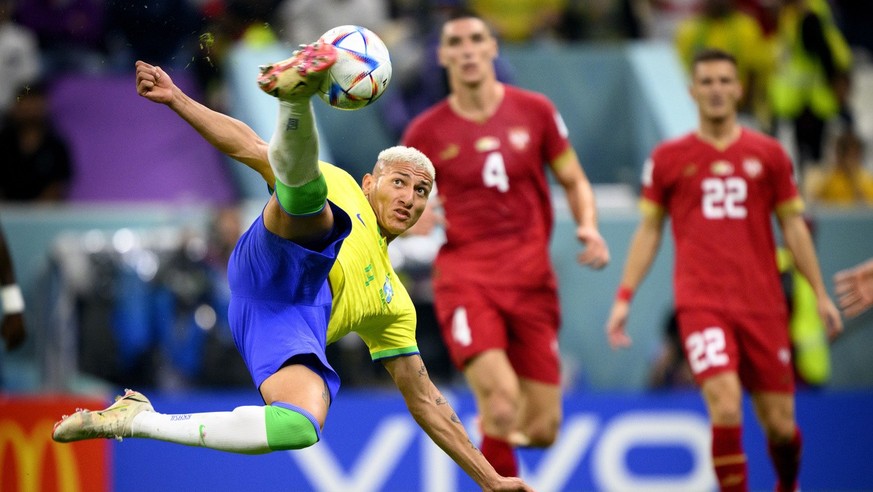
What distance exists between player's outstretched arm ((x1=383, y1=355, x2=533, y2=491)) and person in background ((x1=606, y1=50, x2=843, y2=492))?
244 centimetres

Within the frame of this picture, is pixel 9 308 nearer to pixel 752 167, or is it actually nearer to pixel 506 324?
pixel 506 324

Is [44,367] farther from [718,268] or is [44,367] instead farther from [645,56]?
[645,56]

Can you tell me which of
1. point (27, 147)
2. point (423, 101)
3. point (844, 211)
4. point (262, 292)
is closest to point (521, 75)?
point (423, 101)

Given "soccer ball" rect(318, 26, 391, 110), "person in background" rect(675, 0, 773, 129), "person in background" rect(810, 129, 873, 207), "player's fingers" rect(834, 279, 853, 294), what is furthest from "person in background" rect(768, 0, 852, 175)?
"soccer ball" rect(318, 26, 391, 110)

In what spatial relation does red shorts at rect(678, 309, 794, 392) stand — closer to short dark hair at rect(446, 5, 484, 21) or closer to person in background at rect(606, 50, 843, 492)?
person in background at rect(606, 50, 843, 492)

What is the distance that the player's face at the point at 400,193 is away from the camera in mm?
6523

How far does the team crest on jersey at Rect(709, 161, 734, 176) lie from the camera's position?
349 inches

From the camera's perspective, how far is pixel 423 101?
13.1 m

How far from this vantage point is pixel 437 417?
669 centimetres

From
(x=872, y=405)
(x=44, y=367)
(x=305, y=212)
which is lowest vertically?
(x=872, y=405)

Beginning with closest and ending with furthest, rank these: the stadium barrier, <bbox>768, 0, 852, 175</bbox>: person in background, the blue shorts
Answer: the blue shorts, the stadium barrier, <bbox>768, 0, 852, 175</bbox>: person in background

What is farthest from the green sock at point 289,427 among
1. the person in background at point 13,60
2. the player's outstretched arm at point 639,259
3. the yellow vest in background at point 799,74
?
the yellow vest in background at point 799,74

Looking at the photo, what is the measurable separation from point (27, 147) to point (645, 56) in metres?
6.44

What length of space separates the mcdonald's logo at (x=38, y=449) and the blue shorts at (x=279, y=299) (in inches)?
147
